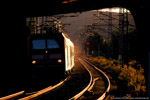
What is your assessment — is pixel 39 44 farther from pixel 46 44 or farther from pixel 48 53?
pixel 48 53

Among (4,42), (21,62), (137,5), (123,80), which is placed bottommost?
(123,80)

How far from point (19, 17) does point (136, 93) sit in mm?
8557

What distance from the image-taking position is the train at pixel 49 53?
15.6 m

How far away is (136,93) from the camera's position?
10641 millimetres

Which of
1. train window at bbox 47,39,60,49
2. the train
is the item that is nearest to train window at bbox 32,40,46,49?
the train

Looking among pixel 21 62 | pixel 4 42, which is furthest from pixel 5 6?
pixel 21 62

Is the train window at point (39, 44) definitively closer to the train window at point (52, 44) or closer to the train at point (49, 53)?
the train at point (49, 53)

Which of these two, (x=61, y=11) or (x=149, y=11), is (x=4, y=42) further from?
(x=149, y=11)

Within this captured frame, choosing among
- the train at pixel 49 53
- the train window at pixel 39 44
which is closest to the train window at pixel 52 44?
the train at pixel 49 53

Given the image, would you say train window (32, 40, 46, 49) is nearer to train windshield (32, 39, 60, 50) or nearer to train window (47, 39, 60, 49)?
train windshield (32, 39, 60, 50)

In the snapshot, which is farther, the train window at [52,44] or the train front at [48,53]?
the train window at [52,44]

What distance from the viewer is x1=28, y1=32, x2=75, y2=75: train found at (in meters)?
15.6

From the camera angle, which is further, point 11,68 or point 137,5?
point 11,68

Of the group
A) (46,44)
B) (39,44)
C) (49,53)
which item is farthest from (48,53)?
(39,44)
